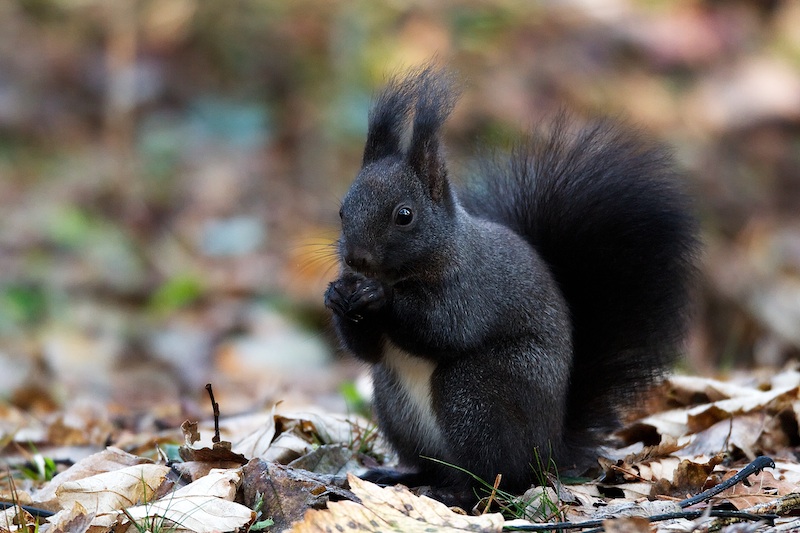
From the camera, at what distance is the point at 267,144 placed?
31.7 ft

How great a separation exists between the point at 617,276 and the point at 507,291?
0.44 m

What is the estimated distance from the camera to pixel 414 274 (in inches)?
110

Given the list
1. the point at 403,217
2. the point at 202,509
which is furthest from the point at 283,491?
the point at 403,217

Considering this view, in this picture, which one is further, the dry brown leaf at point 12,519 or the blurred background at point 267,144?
the blurred background at point 267,144

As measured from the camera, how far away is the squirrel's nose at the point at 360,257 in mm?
2686

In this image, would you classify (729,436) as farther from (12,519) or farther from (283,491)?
(12,519)

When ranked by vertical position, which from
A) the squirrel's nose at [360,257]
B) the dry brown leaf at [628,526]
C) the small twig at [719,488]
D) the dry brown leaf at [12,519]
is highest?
the squirrel's nose at [360,257]

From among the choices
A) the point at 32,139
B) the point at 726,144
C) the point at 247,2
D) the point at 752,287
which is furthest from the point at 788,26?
the point at 32,139

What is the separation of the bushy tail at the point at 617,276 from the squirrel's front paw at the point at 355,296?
2.19 feet

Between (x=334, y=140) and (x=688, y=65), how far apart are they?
3.79 m

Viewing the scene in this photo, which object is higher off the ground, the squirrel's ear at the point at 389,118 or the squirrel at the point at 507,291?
the squirrel's ear at the point at 389,118

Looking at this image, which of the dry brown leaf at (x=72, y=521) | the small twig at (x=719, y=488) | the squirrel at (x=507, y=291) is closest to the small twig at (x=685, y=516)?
the small twig at (x=719, y=488)

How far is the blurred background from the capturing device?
6.37 meters

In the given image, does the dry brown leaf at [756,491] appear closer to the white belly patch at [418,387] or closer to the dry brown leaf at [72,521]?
the white belly patch at [418,387]
